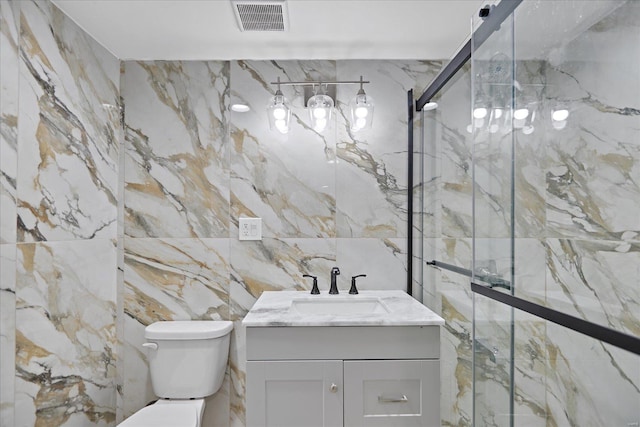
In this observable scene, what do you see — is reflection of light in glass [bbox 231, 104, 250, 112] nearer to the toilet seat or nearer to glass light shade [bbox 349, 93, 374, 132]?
glass light shade [bbox 349, 93, 374, 132]

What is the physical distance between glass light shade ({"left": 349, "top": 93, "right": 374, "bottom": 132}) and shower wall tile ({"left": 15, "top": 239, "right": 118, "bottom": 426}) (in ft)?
4.87

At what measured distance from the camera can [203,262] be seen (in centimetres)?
252

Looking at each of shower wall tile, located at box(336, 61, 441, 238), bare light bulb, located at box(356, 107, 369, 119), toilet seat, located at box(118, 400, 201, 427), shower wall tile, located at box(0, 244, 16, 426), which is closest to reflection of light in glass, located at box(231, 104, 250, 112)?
shower wall tile, located at box(336, 61, 441, 238)

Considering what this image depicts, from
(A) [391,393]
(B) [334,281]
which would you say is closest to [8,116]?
(B) [334,281]

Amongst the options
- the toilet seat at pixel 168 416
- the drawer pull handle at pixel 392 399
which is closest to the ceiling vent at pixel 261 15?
the drawer pull handle at pixel 392 399

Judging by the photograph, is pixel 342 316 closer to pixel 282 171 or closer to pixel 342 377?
pixel 342 377

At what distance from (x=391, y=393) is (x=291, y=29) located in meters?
1.68

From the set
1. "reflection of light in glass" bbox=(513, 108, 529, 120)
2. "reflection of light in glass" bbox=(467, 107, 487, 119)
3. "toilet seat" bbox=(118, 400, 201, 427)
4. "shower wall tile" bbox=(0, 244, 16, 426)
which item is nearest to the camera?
"reflection of light in glass" bbox=(513, 108, 529, 120)

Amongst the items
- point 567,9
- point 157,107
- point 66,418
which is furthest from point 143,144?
point 567,9

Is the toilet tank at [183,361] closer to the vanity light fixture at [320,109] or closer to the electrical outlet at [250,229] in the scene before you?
the electrical outlet at [250,229]

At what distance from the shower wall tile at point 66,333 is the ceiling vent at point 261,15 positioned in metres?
1.28

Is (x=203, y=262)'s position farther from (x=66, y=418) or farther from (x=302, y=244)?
(x=66, y=418)

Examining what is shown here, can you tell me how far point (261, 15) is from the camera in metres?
1.94

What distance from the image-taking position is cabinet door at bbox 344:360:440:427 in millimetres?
1832
